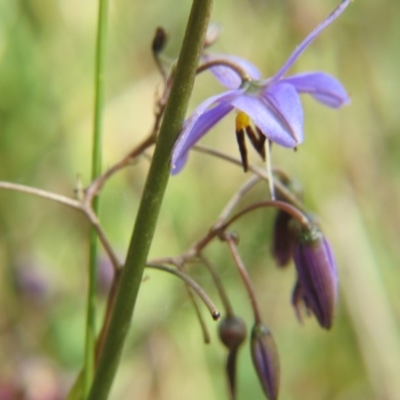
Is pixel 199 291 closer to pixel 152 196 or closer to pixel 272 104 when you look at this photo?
pixel 152 196

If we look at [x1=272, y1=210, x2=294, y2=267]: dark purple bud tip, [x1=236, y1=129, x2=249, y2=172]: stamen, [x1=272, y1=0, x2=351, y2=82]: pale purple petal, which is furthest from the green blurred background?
[x1=272, y1=0, x2=351, y2=82]: pale purple petal

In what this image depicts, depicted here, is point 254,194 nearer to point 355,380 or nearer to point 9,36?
point 355,380

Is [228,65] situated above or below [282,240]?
above

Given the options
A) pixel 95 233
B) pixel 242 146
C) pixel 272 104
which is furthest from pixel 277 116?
pixel 95 233

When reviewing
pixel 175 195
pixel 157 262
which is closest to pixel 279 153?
pixel 175 195

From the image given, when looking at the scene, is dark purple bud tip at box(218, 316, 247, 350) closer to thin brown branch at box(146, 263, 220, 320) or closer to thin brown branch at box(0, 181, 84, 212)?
thin brown branch at box(146, 263, 220, 320)
